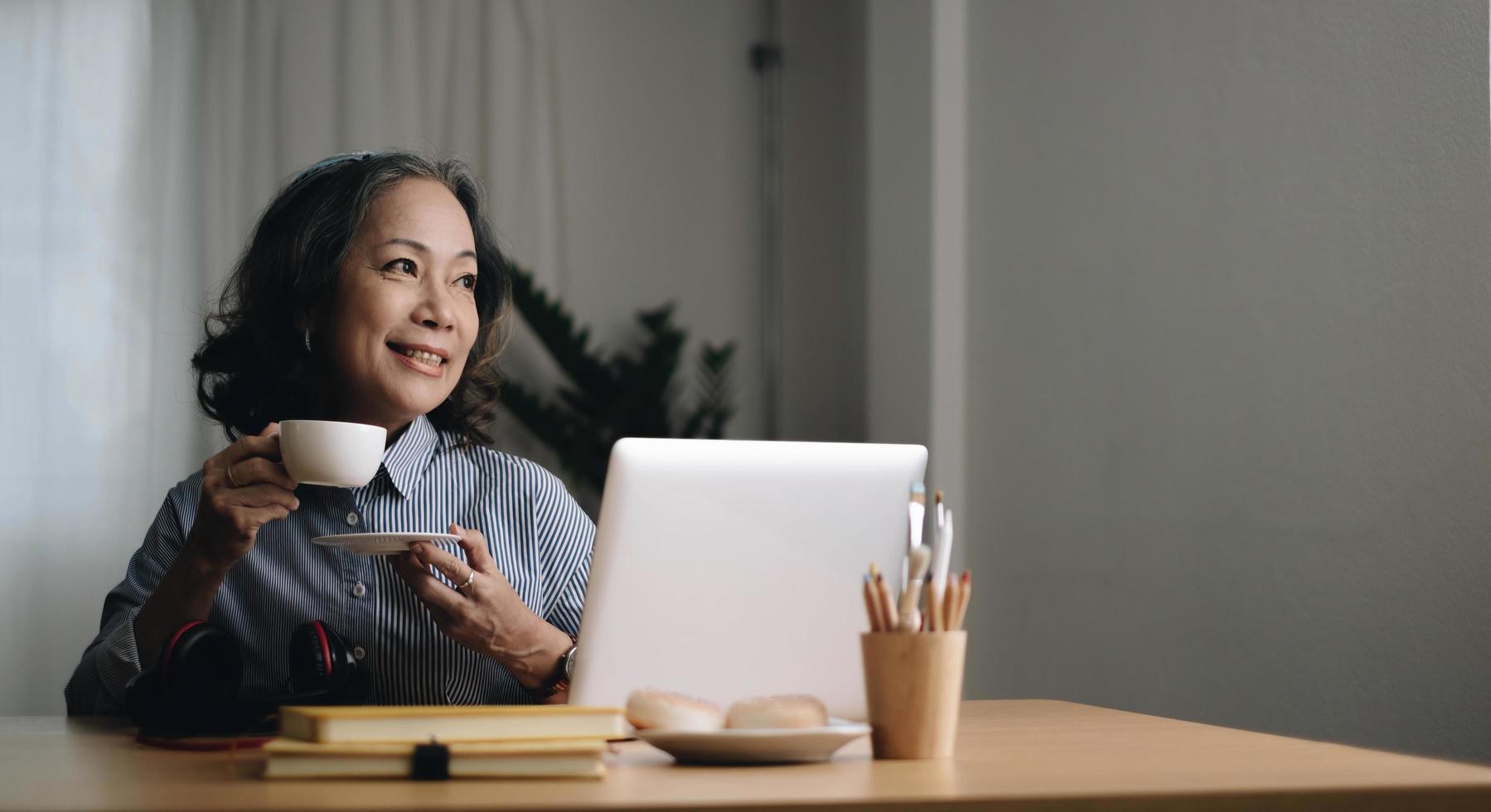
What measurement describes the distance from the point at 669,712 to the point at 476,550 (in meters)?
0.41

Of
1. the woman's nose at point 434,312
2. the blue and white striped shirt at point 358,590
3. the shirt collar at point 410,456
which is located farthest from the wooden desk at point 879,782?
the woman's nose at point 434,312

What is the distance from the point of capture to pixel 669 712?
968 mm

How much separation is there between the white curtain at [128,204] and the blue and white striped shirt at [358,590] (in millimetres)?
1545

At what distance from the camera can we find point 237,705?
1155mm

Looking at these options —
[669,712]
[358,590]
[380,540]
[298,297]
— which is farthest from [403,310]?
[669,712]

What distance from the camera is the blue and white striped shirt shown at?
5.32 ft

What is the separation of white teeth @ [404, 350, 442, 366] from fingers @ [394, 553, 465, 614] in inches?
18.6

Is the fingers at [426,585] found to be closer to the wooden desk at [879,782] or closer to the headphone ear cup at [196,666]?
the headphone ear cup at [196,666]

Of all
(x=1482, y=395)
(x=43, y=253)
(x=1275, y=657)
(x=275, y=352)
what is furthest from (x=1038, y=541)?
(x=43, y=253)

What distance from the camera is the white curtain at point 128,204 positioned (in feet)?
9.93

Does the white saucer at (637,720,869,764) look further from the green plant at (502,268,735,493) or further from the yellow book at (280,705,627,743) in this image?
the green plant at (502,268,735,493)

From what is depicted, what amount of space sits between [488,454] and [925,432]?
1.50 m

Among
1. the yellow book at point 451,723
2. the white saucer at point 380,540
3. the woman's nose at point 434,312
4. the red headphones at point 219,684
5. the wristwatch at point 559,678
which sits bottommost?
the wristwatch at point 559,678

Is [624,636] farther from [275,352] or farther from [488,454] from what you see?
[275,352]
